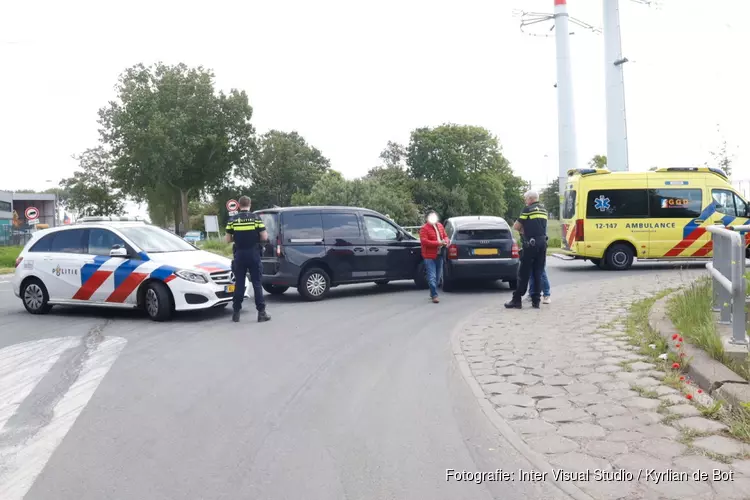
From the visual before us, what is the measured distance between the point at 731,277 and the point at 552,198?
274 ft

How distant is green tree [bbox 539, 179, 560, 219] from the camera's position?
86069 millimetres

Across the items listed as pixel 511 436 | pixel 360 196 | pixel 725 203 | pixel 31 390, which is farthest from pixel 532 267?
pixel 360 196

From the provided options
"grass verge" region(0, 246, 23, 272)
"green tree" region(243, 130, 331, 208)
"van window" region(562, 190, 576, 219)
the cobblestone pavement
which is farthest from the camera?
"green tree" region(243, 130, 331, 208)

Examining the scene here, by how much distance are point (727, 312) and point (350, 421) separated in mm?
4434

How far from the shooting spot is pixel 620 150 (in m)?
29.1

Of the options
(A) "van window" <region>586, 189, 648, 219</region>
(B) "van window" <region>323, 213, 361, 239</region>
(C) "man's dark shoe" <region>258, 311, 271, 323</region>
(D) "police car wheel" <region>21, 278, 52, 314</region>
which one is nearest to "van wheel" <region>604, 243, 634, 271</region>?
(A) "van window" <region>586, 189, 648, 219</region>

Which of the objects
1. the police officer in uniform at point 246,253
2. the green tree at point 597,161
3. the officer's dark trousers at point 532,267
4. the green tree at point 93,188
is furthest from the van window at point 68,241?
the green tree at point 597,161

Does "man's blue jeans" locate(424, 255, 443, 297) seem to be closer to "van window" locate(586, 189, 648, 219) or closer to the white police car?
the white police car

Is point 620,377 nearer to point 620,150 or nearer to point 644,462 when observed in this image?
point 644,462

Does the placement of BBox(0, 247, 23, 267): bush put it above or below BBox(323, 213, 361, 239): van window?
below

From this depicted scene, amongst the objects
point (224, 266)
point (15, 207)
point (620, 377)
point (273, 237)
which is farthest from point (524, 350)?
point (15, 207)

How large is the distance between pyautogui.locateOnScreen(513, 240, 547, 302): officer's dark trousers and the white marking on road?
6035 millimetres

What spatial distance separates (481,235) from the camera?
13930mm

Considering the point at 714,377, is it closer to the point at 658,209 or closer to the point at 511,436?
the point at 511,436
